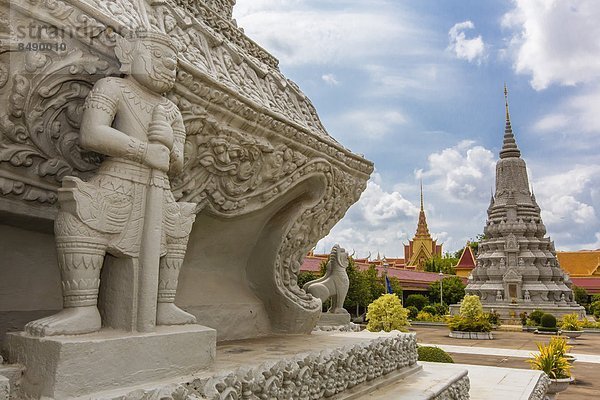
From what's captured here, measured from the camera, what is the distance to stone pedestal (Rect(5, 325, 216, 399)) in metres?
2.86

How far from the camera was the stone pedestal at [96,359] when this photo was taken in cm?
286

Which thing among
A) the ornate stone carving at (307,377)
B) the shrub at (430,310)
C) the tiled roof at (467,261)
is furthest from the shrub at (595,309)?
the ornate stone carving at (307,377)

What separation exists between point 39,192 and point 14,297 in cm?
91

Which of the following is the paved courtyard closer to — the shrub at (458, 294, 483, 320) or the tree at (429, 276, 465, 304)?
the shrub at (458, 294, 483, 320)

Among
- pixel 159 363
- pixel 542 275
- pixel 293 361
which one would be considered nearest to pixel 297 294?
pixel 293 361

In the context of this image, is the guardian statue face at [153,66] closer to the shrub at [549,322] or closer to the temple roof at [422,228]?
the shrub at [549,322]

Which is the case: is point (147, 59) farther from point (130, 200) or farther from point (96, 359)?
point (96, 359)

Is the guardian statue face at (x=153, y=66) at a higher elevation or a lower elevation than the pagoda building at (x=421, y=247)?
lower

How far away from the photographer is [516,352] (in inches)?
640

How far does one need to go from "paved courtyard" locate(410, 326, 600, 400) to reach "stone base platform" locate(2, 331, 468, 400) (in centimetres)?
575

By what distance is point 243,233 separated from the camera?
20.0ft

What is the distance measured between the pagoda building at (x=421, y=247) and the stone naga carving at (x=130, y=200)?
54619 millimetres

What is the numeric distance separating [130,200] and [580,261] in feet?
151

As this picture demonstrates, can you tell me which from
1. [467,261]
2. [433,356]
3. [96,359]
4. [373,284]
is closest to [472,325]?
[373,284]
